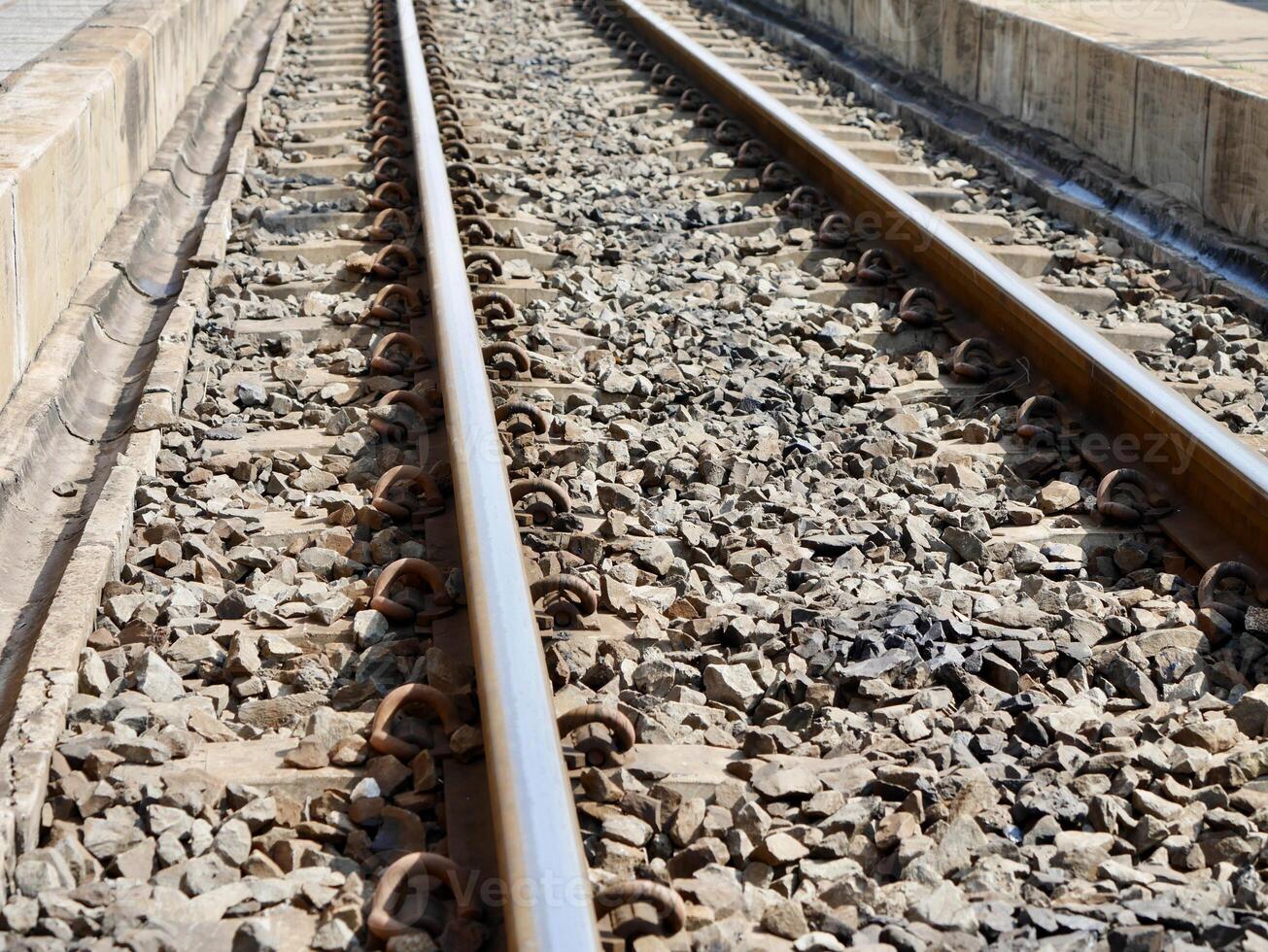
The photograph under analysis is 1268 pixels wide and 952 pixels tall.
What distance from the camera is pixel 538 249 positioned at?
6.34 m

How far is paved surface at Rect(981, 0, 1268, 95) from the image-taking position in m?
7.25

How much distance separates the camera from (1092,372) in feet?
15.0

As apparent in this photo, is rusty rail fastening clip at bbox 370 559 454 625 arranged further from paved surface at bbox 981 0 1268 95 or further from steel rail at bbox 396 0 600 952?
paved surface at bbox 981 0 1268 95

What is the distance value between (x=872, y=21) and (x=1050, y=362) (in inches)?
273

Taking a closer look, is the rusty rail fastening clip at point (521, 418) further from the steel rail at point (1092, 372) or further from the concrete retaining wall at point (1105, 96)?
the concrete retaining wall at point (1105, 96)

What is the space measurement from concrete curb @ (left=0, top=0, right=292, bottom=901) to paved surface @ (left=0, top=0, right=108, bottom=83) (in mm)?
2030

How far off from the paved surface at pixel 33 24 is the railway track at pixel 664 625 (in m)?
1.49

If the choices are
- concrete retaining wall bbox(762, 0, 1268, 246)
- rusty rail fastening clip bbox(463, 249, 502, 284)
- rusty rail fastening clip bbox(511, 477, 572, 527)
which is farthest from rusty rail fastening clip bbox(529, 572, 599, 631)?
concrete retaining wall bbox(762, 0, 1268, 246)

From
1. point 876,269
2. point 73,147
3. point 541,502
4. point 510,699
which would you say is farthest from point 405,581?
point 876,269

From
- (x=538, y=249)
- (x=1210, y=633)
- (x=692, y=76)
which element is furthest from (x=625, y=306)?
(x=692, y=76)

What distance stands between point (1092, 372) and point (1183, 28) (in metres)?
5.06

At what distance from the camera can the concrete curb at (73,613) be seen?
2643 millimetres

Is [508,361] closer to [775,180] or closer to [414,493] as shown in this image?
[414,493]

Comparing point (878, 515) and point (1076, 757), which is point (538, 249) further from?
point (1076, 757)
